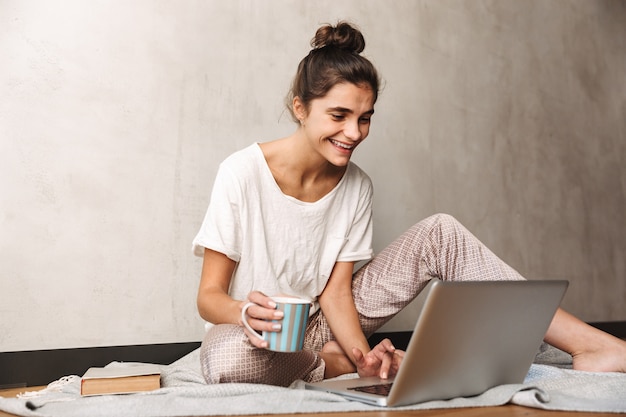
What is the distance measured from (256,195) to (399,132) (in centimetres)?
118

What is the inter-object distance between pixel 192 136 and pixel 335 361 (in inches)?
38.3

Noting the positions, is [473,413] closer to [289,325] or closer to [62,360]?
[289,325]

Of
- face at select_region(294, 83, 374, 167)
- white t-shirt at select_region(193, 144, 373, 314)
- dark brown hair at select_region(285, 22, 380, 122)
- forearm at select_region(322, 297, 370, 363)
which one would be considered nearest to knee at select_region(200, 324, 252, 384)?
white t-shirt at select_region(193, 144, 373, 314)

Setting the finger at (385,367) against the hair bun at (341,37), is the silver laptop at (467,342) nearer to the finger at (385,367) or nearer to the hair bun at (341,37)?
the finger at (385,367)

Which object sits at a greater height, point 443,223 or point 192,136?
point 192,136

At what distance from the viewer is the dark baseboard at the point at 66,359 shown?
1.96 m

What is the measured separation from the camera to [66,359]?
205cm

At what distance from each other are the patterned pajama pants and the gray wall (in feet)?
2.11

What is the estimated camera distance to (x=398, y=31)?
2900 mm

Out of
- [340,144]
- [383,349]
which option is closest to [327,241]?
[340,144]

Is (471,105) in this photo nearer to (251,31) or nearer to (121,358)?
(251,31)

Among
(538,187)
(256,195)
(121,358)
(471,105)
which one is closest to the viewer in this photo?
(256,195)

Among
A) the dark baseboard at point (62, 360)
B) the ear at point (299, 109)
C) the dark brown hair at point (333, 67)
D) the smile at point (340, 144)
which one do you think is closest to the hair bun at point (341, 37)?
the dark brown hair at point (333, 67)

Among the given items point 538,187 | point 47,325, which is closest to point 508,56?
point 538,187
